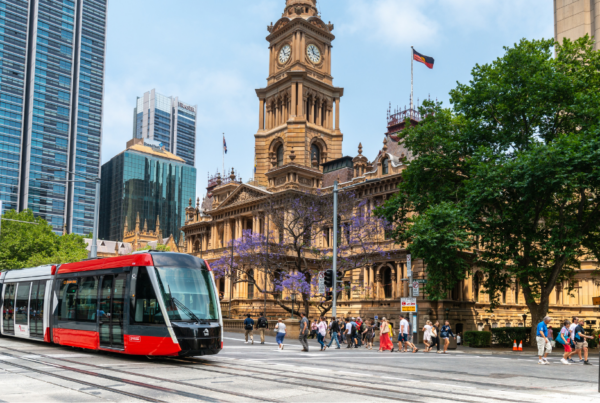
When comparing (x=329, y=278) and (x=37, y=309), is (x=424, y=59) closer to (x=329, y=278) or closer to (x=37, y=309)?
(x=329, y=278)

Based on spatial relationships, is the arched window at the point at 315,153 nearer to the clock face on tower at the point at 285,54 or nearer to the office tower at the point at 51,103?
the clock face on tower at the point at 285,54

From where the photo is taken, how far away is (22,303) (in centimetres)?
2402

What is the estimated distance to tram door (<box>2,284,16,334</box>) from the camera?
25000mm

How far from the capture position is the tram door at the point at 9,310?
25.0 metres

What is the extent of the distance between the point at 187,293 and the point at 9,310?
1297 cm

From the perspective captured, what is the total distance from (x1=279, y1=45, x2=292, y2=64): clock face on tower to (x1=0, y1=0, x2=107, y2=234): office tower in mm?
75159

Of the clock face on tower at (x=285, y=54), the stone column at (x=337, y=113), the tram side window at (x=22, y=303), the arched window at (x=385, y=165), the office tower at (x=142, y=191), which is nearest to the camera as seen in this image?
the tram side window at (x=22, y=303)

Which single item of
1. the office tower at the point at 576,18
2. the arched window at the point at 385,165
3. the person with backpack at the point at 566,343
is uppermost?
the office tower at the point at 576,18

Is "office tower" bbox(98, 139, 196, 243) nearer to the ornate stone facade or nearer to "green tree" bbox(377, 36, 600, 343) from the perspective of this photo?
the ornate stone facade

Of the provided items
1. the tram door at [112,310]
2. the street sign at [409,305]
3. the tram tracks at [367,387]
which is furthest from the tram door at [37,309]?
the street sign at [409,305]

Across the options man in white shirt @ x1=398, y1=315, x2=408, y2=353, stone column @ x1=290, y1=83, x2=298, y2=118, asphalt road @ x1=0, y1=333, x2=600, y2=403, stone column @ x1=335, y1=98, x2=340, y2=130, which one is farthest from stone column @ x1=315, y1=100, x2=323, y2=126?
asphalt road @ x1=0, y1=333, x2=600, y2=403

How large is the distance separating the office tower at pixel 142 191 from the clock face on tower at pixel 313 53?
92068mm

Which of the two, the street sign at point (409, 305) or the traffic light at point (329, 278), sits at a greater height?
the traffic light at point (329, 278)

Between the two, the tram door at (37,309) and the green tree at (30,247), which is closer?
the tram door at (37,309)
